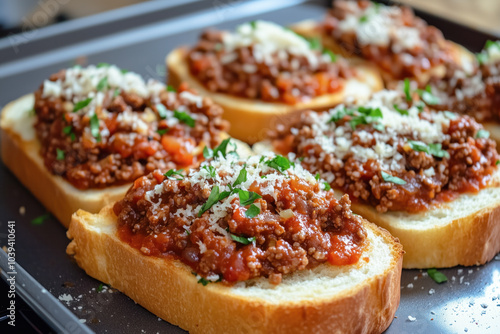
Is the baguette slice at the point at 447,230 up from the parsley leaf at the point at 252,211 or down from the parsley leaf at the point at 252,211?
down

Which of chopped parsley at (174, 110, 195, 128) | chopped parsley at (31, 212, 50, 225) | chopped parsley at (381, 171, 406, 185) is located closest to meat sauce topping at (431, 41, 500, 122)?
chopped parsley at (381, 171, 406, 185)

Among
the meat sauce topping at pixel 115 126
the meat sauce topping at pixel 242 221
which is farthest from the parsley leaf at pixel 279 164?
the meat sauce topping at pixel 115 126

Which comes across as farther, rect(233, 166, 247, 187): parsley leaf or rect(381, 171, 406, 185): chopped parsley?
rect(381, 171, 406, 185): chopped parsley

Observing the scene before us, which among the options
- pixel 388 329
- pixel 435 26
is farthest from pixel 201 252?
pixel 435 26

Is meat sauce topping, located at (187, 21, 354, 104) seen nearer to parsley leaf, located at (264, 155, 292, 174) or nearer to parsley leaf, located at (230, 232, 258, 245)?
parsley leaf, located at (264, 155, 292, 174)

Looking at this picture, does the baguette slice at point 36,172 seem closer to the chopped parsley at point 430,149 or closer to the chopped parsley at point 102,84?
the chopped parsley at point 102,84
